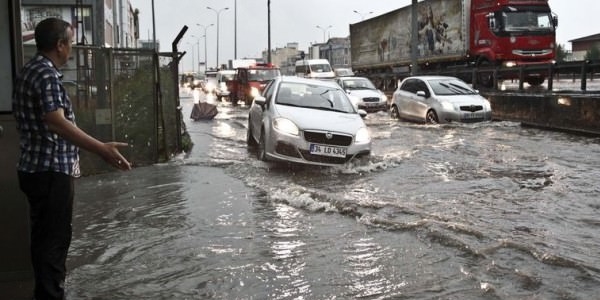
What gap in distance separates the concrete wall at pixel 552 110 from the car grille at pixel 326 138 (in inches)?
301

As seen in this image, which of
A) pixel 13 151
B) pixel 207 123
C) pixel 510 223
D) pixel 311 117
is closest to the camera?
pixel 13 151

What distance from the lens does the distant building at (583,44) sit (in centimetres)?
7030

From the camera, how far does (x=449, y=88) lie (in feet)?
58.9

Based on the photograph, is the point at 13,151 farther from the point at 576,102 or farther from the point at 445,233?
the point at 576,102

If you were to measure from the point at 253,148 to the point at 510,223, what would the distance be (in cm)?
742

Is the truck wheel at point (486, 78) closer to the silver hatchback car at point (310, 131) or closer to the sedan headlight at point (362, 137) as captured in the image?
the silver hatchback car at point (310, 131)

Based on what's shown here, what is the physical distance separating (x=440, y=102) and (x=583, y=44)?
65.9 metres

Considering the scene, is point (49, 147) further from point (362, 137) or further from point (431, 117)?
point (431, 117)

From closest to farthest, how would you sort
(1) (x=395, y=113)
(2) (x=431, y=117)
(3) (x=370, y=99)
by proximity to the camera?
(2) (x=431, y=117) < (1) (x=395, y=113) < (3) (x=370, y=99)

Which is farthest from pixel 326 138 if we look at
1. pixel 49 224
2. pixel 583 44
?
pixel 583 44

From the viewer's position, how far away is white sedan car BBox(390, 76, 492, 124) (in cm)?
1689

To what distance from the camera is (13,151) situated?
3.87 m

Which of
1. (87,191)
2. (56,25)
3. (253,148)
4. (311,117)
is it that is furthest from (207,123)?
(56,25)

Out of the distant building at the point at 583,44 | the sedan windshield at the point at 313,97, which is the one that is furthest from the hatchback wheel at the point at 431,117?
the distant building at the point at 583,44
